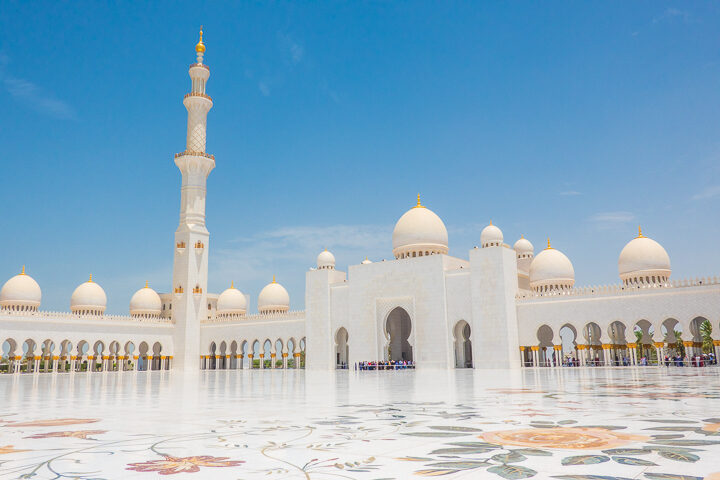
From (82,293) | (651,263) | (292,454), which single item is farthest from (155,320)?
(292,454)

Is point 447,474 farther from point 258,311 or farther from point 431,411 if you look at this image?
point 258,311

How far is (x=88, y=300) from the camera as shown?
35844mm

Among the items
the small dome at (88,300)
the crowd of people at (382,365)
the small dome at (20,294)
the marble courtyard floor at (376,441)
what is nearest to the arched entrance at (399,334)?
the crowd of people at (382,365)

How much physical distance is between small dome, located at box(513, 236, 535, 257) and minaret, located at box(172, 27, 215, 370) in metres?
19.0

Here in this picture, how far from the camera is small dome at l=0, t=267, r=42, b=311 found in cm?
3359

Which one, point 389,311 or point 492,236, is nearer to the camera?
point 389,311

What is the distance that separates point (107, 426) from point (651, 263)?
25688mm

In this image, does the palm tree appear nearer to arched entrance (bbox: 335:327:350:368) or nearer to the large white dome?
the large white dome

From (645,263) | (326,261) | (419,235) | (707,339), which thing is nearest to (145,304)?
(326,261)

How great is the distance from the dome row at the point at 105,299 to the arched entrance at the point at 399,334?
8.78 metres

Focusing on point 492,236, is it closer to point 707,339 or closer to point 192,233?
point 707,339

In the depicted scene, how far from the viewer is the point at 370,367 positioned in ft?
88.4

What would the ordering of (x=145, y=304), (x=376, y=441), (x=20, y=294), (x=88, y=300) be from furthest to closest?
(x=145, y=304), (x=88, y=300), (x=20, y=294), (x=376, y=441)

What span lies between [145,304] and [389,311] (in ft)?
57.2
